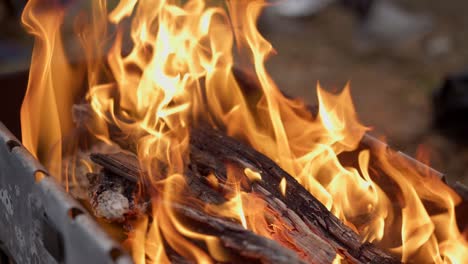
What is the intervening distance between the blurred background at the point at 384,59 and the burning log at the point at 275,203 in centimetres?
255

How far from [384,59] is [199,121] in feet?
13.0

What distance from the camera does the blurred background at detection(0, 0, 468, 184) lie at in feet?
16.3

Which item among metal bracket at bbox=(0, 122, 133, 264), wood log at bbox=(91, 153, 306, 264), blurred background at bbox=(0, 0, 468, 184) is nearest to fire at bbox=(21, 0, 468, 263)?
wood log at bbox=(91, 153, 306, 264)

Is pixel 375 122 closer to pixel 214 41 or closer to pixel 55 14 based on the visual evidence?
pixel 214 41

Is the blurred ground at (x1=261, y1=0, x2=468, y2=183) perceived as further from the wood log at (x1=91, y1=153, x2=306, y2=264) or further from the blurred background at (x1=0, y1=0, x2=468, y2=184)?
the wood log at (x1=91, y1=153, x2=306, y2=264)

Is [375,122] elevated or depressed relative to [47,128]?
depressed

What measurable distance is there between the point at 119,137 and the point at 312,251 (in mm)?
1050

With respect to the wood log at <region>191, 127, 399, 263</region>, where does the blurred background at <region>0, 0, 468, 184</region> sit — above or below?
below

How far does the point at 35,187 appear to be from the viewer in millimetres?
2041

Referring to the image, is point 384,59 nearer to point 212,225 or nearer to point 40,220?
point 212,225

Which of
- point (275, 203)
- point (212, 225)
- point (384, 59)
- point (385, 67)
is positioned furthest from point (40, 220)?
point (384, 59)

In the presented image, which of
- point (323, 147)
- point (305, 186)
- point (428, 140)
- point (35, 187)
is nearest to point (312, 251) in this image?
point (305, 186)

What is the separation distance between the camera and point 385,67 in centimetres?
627

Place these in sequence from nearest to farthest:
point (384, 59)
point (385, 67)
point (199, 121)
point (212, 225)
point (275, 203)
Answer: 1. point (212, 225)
2. point (275, 203)
3. point (199, 121)
4. point (385, 67)
5. point (384, 59)
